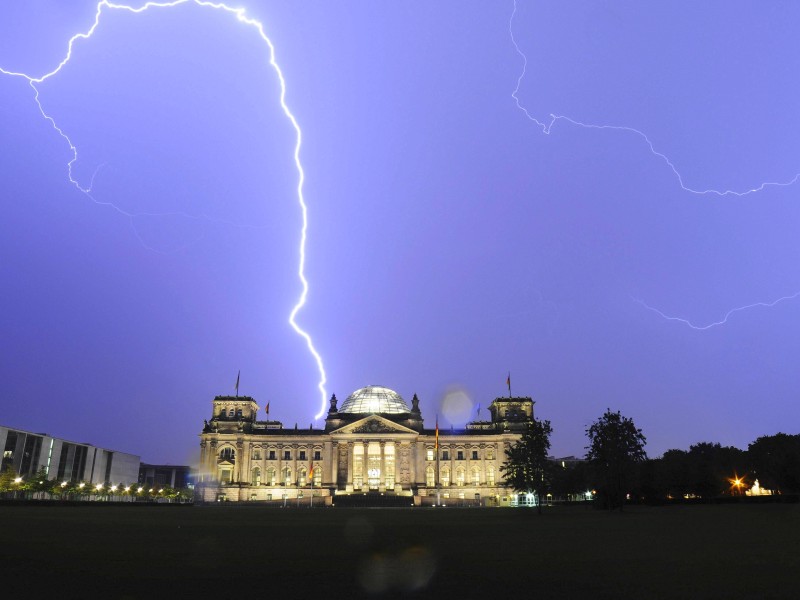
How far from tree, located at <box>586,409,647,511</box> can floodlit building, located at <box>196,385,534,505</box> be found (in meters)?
69.2

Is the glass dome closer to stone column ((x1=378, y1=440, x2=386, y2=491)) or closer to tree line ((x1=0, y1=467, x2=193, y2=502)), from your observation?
stone column ((x1=378, y1=440, x2=386, y2=491))

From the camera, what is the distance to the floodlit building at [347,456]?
134500mm

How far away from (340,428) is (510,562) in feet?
407

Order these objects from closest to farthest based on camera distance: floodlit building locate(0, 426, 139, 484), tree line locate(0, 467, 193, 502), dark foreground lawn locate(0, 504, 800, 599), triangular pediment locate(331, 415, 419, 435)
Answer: dark foreground lawn locate(0, 504, 800, 599), tree line locate(0, 467, 193, 502), floodlit building locate(0, 426, 139, 484), triangular pediment locate(331, 415, 419, 435)

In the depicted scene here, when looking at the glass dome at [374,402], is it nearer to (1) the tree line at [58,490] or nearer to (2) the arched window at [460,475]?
(2) the arched window at [460,475]

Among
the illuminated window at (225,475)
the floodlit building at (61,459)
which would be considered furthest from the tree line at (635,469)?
the floodlit building at (61,459)

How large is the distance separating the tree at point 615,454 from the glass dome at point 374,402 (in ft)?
282

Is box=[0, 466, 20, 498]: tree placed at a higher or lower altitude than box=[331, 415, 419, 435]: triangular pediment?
lower

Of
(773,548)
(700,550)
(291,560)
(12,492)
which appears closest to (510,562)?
(291,560)

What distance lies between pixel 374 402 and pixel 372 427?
12110 millimetres

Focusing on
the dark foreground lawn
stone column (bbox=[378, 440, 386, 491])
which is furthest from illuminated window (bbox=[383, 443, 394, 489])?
the dark foreground lawn

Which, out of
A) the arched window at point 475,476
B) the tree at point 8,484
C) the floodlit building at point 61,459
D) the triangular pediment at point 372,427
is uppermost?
the triangular pediment at point 372,427

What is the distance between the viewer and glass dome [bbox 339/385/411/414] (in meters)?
149

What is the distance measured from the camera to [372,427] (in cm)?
13825
